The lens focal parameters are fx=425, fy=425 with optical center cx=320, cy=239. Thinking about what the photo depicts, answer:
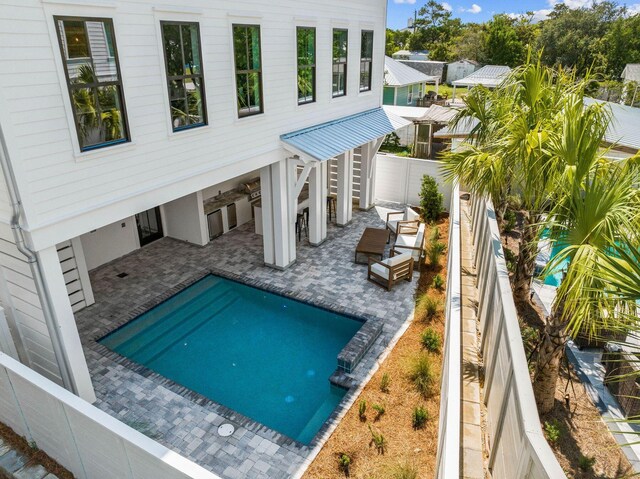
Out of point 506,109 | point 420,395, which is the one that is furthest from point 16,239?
point 506,109

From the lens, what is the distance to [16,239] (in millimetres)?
6109

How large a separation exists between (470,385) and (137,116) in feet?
23.4

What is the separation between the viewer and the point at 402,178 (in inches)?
683

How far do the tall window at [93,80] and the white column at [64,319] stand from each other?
5.95 feet

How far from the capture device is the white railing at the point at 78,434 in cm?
484

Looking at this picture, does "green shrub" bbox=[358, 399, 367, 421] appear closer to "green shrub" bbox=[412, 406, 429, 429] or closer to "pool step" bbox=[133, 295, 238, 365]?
"green shrub" bbox=[412, 406, 429, 429]

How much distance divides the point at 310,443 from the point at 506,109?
6871 mm

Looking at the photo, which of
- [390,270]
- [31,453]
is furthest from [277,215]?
[31,453]

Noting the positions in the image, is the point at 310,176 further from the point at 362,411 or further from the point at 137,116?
the point at 362,411

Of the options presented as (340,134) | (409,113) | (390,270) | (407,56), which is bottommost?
(390,270)

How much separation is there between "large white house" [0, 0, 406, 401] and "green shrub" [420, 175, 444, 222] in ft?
13.5

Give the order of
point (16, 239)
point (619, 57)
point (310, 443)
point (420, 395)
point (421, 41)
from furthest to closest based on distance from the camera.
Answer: point (421, 41) < point (619, 57) < point (420, 395) < point (310, 443) < point (16, 239)

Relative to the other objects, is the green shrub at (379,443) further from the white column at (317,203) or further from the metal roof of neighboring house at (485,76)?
the metal roof of neighboring house at (485,76)

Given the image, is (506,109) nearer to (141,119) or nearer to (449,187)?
(141,119)
